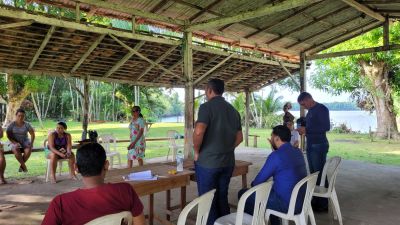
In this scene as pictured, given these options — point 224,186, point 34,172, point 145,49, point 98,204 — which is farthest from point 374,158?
point 98,204

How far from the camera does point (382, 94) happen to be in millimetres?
15242

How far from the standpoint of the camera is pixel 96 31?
18.7 ft

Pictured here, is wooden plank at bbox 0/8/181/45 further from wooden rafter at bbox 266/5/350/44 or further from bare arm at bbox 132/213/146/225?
bare arm at bbox 132/213/146/225

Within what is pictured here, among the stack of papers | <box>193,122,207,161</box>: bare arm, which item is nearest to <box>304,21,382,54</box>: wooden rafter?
<box>193,122,207,161</box>: bare arm

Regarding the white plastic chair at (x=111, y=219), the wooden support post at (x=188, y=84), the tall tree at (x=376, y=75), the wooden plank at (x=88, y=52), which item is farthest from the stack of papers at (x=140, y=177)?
the tall tree at (x=376, y=75)

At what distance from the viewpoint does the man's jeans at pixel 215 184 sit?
308 centimetres

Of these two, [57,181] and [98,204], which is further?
[57,181]

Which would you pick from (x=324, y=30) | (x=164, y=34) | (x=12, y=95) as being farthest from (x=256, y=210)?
(x=12, y=95)

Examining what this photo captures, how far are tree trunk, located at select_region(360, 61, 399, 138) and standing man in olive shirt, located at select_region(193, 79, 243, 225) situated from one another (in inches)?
571

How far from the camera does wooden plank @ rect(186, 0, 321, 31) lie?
182 inches

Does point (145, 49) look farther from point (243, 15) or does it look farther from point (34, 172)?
point (34, 172)

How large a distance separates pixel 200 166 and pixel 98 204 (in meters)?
1.49

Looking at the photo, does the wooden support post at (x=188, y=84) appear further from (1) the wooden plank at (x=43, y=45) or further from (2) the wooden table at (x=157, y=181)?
(2) the wooden table at (x=157, y=181)

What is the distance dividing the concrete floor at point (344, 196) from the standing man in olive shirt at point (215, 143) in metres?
1.26
